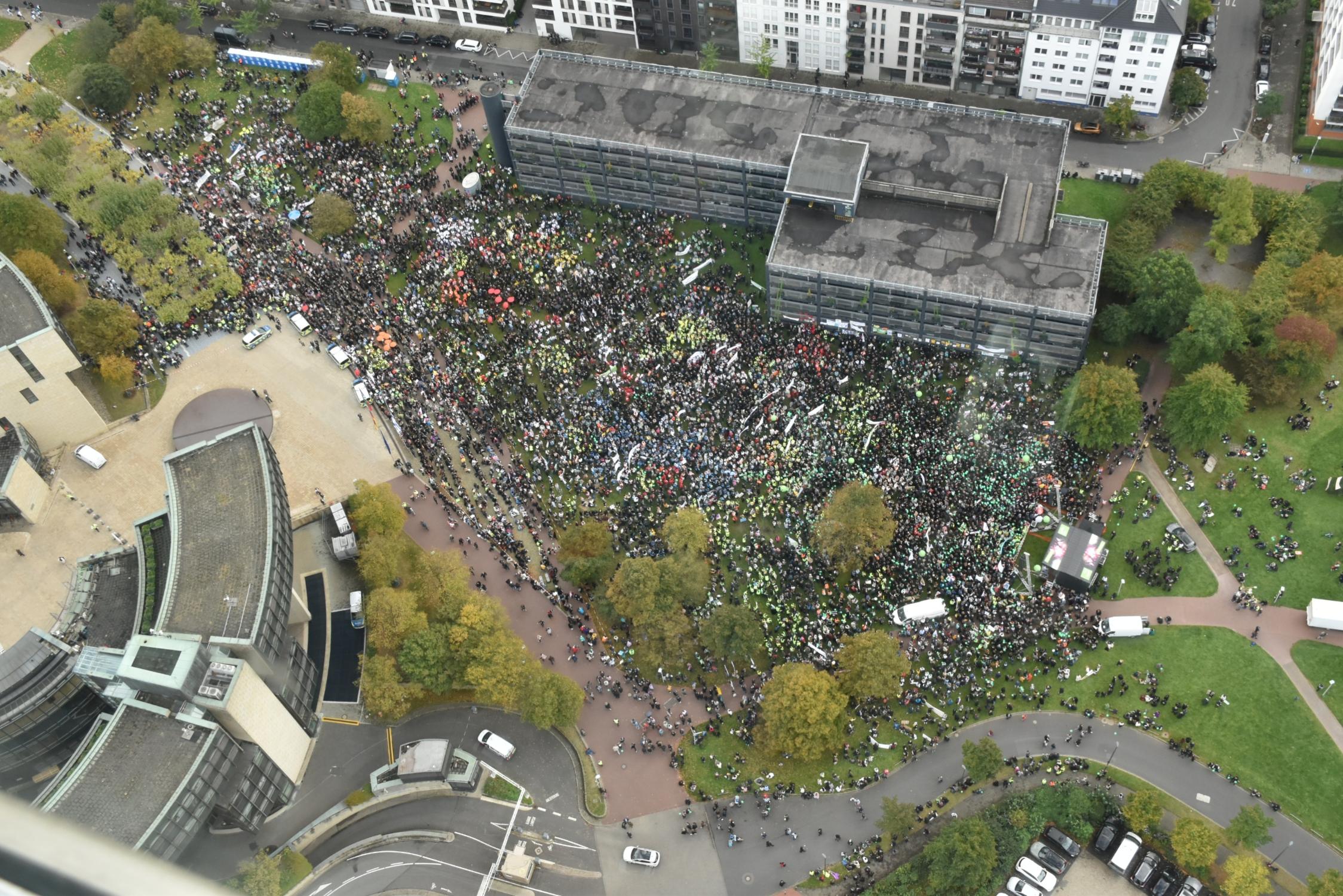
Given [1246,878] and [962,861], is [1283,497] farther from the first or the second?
[962,861]

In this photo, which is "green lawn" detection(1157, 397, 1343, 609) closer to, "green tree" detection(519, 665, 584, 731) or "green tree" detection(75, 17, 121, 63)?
"green tree" detection(519, 665, 584, 731)

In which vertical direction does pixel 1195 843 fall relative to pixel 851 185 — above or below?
below

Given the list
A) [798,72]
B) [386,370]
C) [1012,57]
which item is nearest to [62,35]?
[386,370]

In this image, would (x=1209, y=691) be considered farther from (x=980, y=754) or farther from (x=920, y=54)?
(x=920, y=54)

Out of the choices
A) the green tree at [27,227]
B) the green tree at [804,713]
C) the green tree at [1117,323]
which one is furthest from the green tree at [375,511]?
the green tree at [1117,323]

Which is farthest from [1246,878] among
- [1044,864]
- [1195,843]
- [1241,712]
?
[1241,712]

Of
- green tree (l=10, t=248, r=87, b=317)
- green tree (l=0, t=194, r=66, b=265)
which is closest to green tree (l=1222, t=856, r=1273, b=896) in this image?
green tree (l=10, t=248, r=87, b=317)

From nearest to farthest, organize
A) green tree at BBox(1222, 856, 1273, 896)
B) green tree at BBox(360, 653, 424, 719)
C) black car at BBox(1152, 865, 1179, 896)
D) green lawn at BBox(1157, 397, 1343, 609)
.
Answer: green tree at BBox(1222, 856, 1273, 896)
black car at BBox(1152, 865, 1179, 896)
green tree at BBox(360, 653, 424, 719)
green lawn at BBox(1157, 397, 1343, 609)
